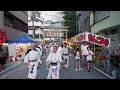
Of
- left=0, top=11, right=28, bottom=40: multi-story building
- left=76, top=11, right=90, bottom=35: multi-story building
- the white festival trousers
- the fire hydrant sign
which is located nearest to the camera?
the white festival trousers

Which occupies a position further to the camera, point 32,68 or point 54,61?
point 32,68

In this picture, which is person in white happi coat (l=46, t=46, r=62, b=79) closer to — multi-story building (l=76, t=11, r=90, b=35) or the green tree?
multi-story building (l=76, t=11, r=90, b=35)

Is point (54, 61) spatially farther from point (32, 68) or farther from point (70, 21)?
point (70, 21)

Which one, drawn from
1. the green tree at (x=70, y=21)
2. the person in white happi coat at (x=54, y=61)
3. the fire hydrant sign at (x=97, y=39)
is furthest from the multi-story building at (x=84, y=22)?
the person in white happi coat at (x=54, y=61)

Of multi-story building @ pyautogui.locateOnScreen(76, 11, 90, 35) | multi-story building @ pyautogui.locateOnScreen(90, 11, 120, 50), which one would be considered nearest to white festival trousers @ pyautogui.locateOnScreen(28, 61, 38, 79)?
multi-story building @ pyautogui.locateOnScreen(90, 11, 120, 50)

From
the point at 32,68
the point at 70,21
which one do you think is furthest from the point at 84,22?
the point at 32,68

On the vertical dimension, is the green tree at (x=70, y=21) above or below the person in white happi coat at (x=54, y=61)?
above

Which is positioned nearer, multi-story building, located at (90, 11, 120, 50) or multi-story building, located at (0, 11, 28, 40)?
multi-story building, located at (90, 11, 120, 50)

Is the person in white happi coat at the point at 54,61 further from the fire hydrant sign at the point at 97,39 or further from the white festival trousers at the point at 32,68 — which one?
the fire hydrant sign at the point at 97,39
